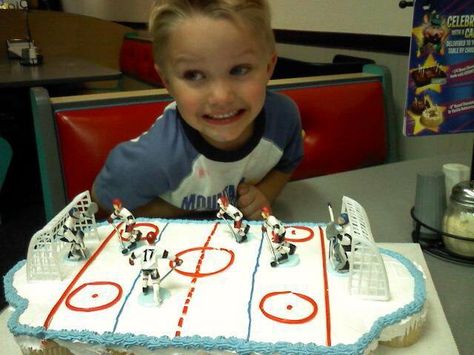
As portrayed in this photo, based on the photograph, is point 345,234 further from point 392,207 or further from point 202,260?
point 392,207

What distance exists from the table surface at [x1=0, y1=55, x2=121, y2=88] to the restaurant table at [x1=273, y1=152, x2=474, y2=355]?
147 centimetres

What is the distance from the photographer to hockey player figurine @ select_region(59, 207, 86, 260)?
65 cm

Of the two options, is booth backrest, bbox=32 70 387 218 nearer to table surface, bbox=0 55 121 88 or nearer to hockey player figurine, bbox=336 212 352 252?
hockey player figurine, bbox=336 212 352 252

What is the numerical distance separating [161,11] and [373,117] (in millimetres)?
873

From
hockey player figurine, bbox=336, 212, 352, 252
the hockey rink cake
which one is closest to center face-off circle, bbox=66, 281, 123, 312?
the hockey rink cake

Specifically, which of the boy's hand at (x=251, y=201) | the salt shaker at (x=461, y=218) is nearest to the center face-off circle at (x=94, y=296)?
the boy's hand at (x=251, y=201)

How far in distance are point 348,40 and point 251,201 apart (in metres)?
0.97

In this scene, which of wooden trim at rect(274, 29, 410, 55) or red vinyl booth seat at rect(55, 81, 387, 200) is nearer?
red vinyl booth seat at rect(55, 81, 387, 200)

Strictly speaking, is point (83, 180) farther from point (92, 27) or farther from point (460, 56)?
point (92, 27)

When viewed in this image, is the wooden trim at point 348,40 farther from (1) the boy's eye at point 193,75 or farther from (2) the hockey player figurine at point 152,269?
(2) the hockey player figurine at point 152,269

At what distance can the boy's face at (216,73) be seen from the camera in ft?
2.27

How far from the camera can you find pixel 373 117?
4.77 ft

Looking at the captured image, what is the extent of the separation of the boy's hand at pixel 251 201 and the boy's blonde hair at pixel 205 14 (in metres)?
0.28

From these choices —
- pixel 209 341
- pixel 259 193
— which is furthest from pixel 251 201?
pixel 209 341
